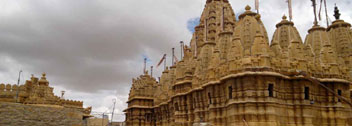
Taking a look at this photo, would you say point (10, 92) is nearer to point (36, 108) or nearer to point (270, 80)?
point (36, 108)

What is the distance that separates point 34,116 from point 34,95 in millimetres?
16346

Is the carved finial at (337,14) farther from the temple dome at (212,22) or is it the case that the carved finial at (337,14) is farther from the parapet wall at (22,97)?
the parapet wall at (22,97)

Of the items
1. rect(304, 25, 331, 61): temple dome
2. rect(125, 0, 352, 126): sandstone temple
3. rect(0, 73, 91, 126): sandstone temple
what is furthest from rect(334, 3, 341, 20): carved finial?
rect(0, 73, 91, 126): sandstone temple

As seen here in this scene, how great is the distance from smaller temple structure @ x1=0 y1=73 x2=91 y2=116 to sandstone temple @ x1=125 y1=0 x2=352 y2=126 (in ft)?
65.6

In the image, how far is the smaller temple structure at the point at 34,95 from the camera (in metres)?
43.3

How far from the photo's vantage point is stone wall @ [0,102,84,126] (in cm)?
2793

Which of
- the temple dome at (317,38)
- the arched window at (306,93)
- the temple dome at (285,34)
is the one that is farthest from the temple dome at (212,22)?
the arched window at (306,93)

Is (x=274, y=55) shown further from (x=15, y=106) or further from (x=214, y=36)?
(x=15, y=106)

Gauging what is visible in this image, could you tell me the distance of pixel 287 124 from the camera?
2278 cm

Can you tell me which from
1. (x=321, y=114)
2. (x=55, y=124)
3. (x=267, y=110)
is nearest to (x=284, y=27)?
(x=321, y=114)

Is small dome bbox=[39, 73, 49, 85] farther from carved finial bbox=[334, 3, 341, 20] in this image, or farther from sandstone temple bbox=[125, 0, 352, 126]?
carved finial bbox=[334, 3, 341, 20]

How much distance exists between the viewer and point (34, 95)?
45719 millimetres

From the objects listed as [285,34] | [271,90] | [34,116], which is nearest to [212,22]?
[285,34]

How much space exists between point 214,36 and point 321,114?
17.1m
